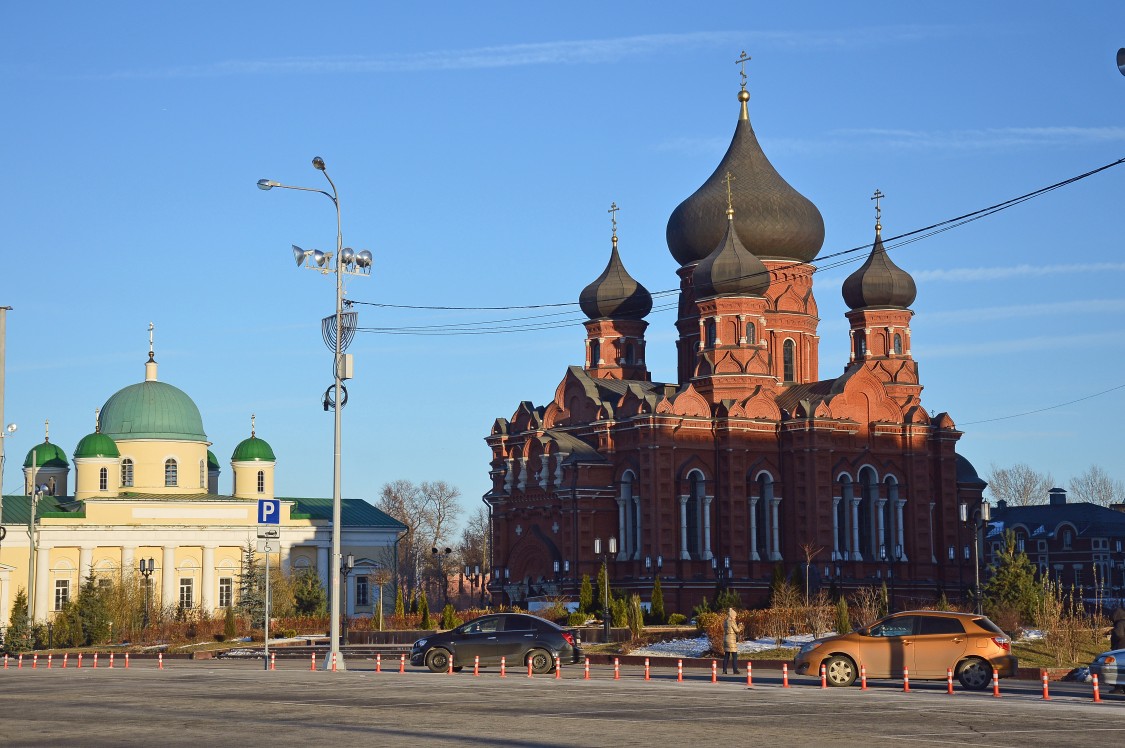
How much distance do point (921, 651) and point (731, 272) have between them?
41.4 metres

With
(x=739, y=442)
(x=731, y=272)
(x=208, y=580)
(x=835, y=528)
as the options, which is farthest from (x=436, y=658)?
(x=208, y=580)

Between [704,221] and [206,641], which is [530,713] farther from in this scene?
[704,221]

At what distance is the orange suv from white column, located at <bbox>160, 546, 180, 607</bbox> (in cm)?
5588

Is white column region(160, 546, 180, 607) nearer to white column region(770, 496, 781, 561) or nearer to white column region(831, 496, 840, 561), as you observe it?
white column region(770, 496, 781, 561)

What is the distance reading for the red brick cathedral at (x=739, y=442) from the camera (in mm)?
65375

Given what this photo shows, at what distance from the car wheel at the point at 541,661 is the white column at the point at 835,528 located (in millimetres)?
37087

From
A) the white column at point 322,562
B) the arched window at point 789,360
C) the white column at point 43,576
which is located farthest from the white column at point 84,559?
the arched window at point 789,360

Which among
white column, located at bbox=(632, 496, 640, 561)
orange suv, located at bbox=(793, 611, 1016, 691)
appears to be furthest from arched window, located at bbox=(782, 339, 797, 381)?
orange suv, located at bbox=(793, 611, 1016, 691)

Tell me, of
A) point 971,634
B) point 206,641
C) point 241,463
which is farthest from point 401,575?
point 971,634

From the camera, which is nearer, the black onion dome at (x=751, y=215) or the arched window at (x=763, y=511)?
the arched window at (x=763, y=511)

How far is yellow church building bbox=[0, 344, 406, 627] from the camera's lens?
76.0 metres

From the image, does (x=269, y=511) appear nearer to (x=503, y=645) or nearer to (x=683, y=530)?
(x=503, y=645)

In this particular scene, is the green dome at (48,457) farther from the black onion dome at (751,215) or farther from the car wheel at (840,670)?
the car wheel at (840,670)

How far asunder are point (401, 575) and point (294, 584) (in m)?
51.9
